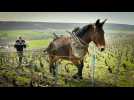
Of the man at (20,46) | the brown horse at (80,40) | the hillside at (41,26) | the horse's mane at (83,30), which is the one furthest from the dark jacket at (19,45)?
the horse's mane at (83,30)

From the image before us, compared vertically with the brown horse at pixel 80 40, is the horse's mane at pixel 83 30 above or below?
above

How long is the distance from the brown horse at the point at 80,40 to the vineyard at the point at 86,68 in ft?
0.27

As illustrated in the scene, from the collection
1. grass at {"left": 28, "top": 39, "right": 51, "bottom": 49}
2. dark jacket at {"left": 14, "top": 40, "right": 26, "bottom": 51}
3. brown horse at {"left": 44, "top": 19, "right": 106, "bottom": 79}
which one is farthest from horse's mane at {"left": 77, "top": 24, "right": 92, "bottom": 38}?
dark jacket at {"left": 14, "top": 40, "right": 26, "bottom": 51}

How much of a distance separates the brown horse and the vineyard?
0.27 ft

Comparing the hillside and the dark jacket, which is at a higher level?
the hillside

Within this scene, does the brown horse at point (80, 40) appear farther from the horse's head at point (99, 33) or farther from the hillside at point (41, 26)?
the hillside at point (41, 26)

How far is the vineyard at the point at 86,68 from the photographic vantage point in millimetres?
10391

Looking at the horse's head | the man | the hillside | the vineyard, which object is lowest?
the vineyard

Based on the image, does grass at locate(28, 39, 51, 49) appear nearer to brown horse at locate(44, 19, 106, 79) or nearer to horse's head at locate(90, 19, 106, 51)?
brown horse at locate(44, 19, 106, 79)

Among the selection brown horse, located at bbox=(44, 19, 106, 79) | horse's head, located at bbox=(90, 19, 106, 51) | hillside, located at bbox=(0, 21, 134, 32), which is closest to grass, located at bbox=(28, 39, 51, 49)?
brown horse, located at bbox=(44, 19, 106, 79)


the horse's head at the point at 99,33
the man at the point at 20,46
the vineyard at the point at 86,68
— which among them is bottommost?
the vineyard at the point at 86,68

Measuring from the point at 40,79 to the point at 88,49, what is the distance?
33.3 inches

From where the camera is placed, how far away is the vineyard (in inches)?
409
